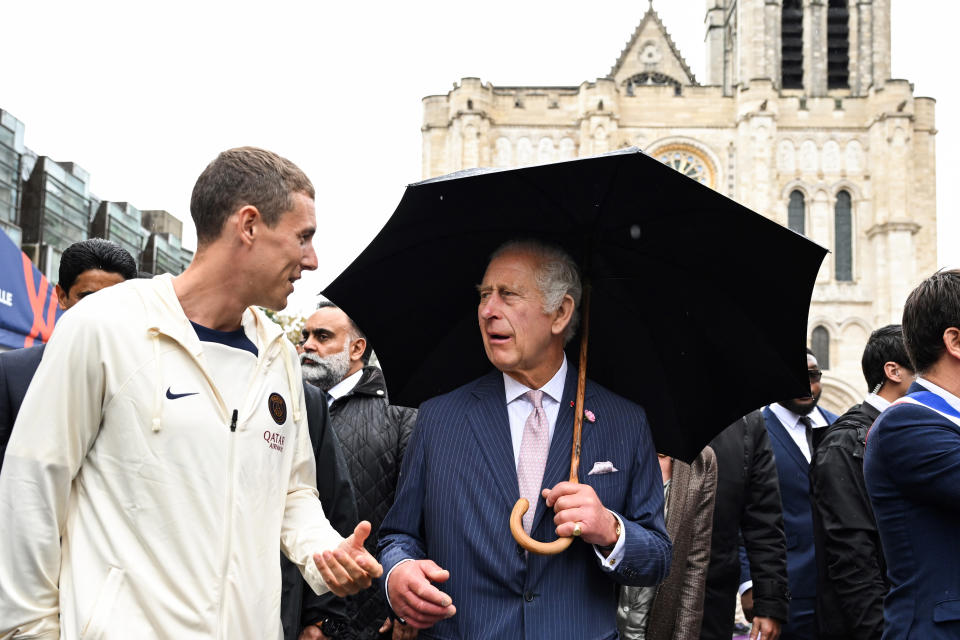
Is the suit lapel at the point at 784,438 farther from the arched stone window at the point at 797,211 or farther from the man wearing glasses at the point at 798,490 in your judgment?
the arched stone window at the point at 797,211

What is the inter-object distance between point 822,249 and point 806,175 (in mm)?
43071

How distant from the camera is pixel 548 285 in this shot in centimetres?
270

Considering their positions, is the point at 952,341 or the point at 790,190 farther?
the point at 790,190

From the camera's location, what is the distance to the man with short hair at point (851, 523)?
4.03m

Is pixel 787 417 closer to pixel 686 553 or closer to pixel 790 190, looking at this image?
pixel 686 553

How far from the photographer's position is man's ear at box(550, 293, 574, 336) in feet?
8.95

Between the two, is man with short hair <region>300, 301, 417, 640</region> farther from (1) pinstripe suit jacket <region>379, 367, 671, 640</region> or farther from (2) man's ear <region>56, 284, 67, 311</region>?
(1) pinstripe suit jacket <region>379, 367, 671, 640</region>

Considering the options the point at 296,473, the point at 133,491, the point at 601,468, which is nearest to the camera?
the point at 133,491

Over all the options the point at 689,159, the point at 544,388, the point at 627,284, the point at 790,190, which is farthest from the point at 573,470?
the point at 689,159

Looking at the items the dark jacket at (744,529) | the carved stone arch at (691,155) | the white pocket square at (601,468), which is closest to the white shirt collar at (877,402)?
the dark jacket at (744,529)

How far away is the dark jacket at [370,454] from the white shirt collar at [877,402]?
2123mm

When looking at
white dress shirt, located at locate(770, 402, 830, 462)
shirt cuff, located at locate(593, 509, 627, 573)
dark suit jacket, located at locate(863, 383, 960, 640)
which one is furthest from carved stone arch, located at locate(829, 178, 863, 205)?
shirt cuff, located at locate(593, 509, 627, 573)

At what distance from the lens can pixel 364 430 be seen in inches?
175

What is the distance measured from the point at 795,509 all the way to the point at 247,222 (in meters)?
4.04
